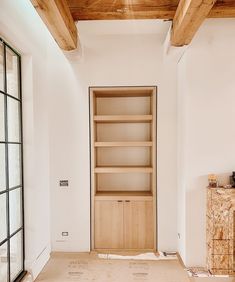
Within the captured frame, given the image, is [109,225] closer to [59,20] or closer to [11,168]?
[11,168]

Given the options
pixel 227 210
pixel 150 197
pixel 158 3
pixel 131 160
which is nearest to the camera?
pixel 158 3

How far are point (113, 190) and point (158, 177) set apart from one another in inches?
30.3

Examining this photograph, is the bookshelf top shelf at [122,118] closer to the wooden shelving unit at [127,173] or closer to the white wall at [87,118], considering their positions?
the wooden shelving unit at [127,173]

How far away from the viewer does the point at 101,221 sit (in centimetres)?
403

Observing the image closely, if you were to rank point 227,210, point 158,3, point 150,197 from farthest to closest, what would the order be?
point 150,197, point 227,210, point 158,3

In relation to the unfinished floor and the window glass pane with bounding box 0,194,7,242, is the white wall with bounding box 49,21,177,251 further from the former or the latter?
the window glass pane with bounding box 0,194,7,242

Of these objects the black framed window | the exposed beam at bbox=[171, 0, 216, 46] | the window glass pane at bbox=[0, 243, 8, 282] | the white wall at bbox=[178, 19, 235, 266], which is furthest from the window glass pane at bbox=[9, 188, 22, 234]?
the exposed beam at bbox=[171, 0, 216, 46]

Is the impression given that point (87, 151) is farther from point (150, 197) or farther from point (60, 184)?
point (150, 197)

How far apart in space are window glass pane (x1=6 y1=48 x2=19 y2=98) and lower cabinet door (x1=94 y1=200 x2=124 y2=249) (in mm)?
1903

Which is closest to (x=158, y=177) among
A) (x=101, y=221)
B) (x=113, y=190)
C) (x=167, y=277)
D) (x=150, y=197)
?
(x=150, y=197)

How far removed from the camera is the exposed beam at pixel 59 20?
237 centimetres

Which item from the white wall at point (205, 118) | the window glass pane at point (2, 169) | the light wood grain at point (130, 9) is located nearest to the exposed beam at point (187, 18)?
the light wood grain at point (130, 9)

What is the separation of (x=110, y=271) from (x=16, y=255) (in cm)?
115

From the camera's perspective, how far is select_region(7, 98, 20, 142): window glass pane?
9.68ft
